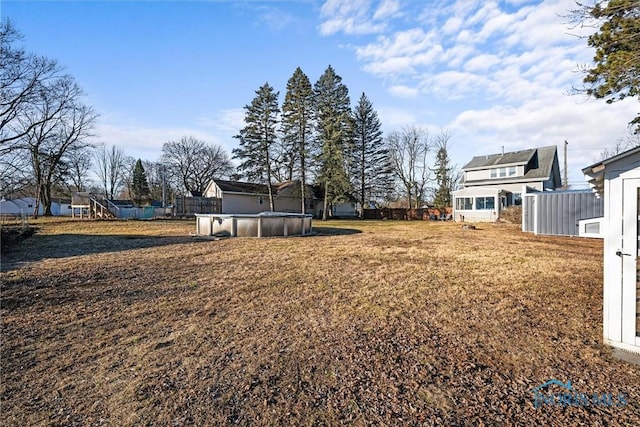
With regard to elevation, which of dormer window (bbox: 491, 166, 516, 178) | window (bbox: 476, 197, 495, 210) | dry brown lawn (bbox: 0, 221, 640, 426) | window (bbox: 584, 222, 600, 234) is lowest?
dry brown lawn (bbox: 0, 221, 640, 426)

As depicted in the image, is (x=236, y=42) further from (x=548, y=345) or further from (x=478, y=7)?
(x=548, y=345)

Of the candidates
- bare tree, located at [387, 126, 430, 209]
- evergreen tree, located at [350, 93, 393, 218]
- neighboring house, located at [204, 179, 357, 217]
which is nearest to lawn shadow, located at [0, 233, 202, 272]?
neighboring house, located at [204, 179, 357, 217]

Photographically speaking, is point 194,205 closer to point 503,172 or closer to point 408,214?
point 408,214

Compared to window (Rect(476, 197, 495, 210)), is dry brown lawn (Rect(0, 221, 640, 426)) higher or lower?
lower

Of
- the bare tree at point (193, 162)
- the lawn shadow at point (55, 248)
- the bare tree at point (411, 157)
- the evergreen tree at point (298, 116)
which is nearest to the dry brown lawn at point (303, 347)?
the lawn shadow at point (55, 248)

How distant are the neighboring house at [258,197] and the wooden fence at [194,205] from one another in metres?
0.61

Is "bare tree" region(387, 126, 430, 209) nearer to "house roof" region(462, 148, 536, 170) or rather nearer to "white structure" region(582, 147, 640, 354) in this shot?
"house roof" region(462, 148, 536, 170)

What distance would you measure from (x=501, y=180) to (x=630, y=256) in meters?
29.3

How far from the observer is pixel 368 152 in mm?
32750

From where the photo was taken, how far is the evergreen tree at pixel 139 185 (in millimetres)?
46219

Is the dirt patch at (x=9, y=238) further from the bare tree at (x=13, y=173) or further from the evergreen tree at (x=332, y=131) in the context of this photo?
the evergreen tree at (x=332, y=131)

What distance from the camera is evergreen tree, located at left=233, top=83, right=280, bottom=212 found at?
2580 centimetres

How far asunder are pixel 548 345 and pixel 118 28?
1090 cm

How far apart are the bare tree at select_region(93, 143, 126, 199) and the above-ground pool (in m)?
40.7
